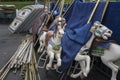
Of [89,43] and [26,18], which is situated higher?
[89,43]

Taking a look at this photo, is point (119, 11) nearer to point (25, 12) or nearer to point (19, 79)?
point (19, 79)

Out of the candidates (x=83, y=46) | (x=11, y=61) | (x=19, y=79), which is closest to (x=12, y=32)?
(x=11, y=61)

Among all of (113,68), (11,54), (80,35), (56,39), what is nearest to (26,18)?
(11,54)

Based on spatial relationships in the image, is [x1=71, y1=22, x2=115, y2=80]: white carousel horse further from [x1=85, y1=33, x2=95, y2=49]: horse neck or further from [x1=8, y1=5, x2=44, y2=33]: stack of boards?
[x1=8, y1=5, x2=44, y2=33]: stack of boards

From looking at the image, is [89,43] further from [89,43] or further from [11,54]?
[11,54]

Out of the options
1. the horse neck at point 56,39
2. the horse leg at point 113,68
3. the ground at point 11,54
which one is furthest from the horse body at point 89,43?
the ground at point 11,54

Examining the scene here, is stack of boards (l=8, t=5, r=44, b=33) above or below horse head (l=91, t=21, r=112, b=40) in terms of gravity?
below

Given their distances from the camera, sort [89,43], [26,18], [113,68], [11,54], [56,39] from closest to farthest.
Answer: [113,68]
[89,43]
[56,39]
[11,54]
[26,18]

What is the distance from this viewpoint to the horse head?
352 cm

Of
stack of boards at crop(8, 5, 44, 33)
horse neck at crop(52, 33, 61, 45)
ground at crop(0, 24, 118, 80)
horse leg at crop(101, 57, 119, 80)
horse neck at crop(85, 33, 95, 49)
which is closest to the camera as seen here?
horse leg at crop(101, 57, 119, 80)

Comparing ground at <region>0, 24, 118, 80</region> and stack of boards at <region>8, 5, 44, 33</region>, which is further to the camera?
stack of boards at <region>8, 5, 44, 33</region>

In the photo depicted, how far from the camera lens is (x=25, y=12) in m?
8.90

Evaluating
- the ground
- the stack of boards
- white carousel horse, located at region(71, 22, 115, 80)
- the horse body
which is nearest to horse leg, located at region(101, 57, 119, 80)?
white carousel horse, located at region(71, 22, 115, 80)

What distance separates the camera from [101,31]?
354cm
